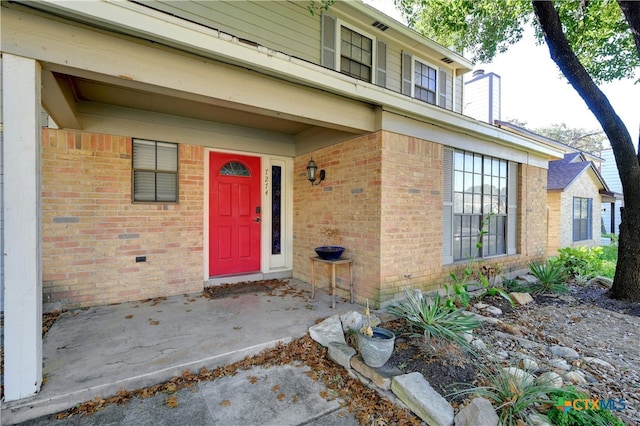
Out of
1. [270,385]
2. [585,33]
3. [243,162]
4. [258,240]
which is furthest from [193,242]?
[585,33]

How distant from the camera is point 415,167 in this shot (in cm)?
415

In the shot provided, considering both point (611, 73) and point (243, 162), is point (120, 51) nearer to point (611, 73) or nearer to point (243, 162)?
point (243, 162)

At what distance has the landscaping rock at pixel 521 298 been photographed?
430 cm

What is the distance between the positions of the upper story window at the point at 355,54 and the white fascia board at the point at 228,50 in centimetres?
198

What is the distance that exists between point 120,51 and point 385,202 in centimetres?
312

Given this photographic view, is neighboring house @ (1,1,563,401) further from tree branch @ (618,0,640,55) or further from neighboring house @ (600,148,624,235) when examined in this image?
neighboring house @ (600,148,624,235)

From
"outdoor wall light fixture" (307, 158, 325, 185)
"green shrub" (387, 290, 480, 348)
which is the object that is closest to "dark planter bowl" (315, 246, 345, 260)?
"green shrub" (387, 290, 480, 348)

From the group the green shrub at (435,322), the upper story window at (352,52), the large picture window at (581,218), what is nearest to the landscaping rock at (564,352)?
the green shrub at (435,322)

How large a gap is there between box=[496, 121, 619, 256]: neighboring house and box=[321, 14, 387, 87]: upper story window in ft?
19.5

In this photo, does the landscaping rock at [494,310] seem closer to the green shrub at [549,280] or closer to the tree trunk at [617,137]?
the green shrub at [549,280]

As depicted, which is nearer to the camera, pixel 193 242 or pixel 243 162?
pixel 193 242

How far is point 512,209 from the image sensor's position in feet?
19.4

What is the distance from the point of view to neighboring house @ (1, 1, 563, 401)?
2014 millimetres

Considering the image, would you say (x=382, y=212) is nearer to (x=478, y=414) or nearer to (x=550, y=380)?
(x=550, y=380)
